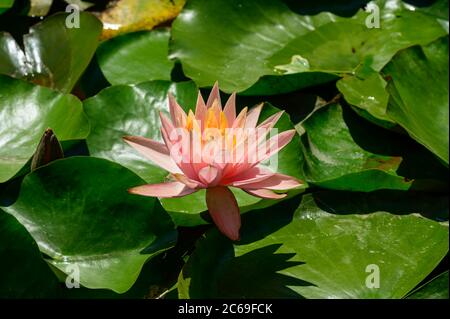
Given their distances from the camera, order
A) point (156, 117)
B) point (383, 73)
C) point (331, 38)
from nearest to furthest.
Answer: point (156, 117), point (383, 73), point (331, 38)

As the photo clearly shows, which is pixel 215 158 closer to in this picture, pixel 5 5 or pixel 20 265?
pixel 20 265

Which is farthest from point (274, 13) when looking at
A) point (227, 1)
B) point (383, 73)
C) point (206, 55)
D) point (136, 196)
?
point (136, 196)

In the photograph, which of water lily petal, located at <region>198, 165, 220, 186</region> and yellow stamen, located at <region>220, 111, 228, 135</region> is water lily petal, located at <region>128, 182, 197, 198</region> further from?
Answer: yellow stamen, located at <region>220, 111, 228, 135</region>

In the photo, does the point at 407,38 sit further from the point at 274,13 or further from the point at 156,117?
the point at 156,117

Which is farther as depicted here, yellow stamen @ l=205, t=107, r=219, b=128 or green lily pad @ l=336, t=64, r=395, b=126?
green lily pad @ l=336, t=64, r=395, b=126

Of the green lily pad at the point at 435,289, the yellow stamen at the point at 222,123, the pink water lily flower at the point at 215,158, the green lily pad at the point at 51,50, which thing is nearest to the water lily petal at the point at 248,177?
the pink water lily flower at the point at 215,158

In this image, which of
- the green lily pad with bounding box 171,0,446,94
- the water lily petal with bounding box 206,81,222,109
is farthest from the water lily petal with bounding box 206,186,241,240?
the green lily pad with bounding box 171,0,446,94
